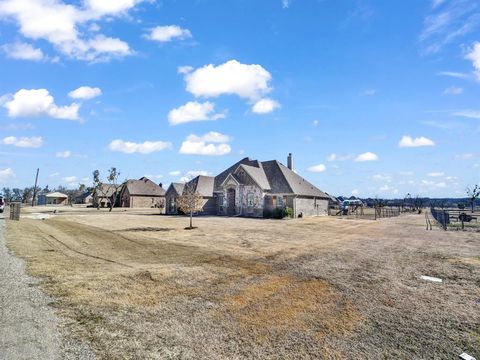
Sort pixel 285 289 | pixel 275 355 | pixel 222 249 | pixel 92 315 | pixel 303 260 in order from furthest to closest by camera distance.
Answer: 1. pixel 222 249
2. pixel 303 260
3. pixel 285 289
4. pixel 92 315
5. pixel 275 355

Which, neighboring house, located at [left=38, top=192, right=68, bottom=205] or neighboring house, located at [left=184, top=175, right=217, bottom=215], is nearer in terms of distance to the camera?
neighboring house, located at [left=184, top=175, right=217, bottom=215]

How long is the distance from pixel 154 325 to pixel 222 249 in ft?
29.4

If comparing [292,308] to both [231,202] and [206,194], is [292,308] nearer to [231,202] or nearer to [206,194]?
[231,202]

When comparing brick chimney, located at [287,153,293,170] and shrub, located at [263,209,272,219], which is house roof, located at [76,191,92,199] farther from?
shrub, located at [263,209,272,219]

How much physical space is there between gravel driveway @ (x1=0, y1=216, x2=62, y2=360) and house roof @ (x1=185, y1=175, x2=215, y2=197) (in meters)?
35.9

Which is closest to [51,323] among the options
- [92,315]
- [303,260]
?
[92,315]

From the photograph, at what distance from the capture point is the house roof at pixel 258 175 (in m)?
40.9

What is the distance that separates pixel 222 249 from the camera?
15258 mm

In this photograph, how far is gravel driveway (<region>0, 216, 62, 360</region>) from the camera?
5117 millimetres

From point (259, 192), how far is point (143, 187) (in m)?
44.2

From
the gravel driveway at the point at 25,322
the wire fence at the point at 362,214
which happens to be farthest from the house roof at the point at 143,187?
the gravel driveway at the point at 25,322

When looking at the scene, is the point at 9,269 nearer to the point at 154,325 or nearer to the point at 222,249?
the point at 154,325

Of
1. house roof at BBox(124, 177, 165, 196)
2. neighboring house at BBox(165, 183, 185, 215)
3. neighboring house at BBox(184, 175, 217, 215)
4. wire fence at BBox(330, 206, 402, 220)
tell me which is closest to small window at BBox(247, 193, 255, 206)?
neighboring house at BBox(184, 175, 217, 215)

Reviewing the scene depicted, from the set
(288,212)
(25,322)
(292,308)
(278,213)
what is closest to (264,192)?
(278,213)
